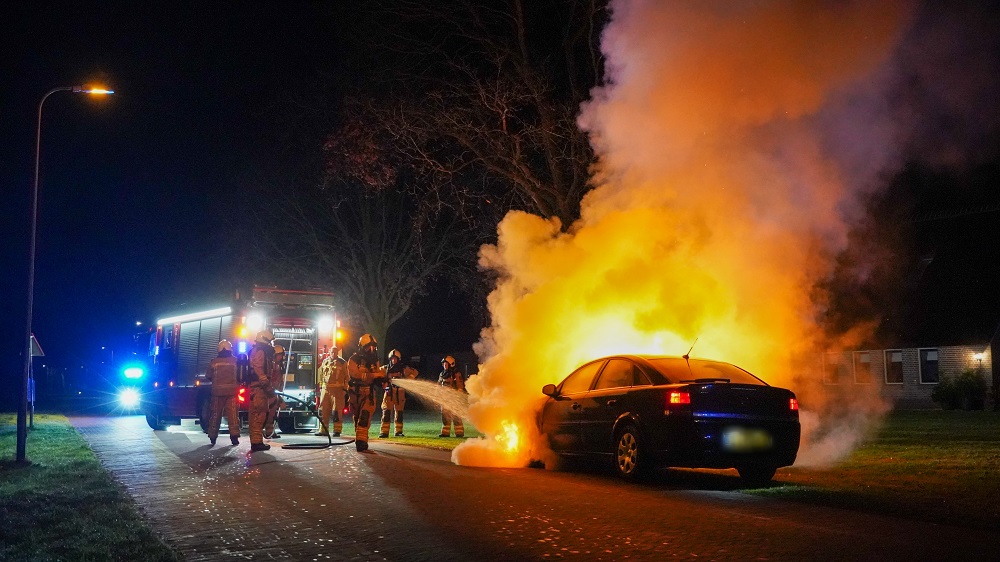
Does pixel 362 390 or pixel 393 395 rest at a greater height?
pixel 362 390

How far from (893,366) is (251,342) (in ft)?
80.2

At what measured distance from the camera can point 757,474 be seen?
10.1m

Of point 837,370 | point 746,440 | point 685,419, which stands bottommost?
point 746,440

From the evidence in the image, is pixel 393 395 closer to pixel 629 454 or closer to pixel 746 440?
pixel 629 454

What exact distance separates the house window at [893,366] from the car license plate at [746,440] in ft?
83.0

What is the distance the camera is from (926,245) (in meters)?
35.0

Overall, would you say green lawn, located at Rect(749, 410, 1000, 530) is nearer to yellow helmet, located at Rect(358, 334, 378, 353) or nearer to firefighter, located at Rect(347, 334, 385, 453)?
firefighter, located at Rect(347, 334, 385, 453)

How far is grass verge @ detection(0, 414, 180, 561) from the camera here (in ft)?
20.5

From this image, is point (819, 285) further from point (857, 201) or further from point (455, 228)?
point (455, 228)

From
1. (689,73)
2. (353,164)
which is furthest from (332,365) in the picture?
(689,73)

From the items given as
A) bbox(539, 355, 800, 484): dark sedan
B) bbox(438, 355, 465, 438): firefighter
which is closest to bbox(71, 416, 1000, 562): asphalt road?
bbox(539, 355, 800, 484): dark sedan

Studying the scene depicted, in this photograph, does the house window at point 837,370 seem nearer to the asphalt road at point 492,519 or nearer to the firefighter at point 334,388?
the firefighter at point 334,388

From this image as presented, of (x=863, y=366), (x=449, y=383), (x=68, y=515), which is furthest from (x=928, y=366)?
Result: (x=68, y=515)

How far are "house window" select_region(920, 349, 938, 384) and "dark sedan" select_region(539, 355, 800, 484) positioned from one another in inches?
940
